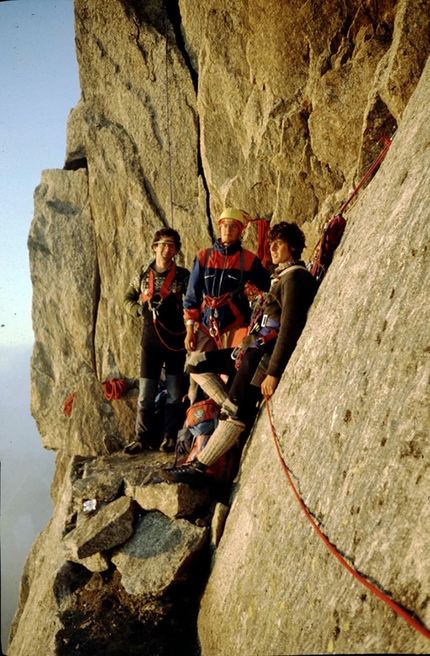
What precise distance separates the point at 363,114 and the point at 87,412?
316 inches

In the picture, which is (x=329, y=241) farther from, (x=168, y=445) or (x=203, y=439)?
(x=168, y=445)

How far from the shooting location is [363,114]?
6.64 metres

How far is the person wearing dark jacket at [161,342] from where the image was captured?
852 cm

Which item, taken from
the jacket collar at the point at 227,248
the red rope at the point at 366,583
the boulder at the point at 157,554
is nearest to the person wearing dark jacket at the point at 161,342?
the jacket collar at the point at 227,248

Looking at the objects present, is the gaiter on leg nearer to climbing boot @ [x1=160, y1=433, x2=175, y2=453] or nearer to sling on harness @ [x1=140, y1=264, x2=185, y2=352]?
climbing boot @ [x1=160, y1=433, x2=175, y2=453]

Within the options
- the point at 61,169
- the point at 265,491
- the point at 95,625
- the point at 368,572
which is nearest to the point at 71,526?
the point at 95,625

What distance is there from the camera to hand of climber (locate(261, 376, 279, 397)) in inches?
211

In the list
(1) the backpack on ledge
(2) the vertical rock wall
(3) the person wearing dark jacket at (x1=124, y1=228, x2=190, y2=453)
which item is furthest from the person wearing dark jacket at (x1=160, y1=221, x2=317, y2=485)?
(3) the person wearing dark jacket at (x1=124, y1=228, x2=190, y2=453)

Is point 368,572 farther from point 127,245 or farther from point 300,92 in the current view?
point 127,245

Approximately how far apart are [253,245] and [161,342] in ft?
9.07

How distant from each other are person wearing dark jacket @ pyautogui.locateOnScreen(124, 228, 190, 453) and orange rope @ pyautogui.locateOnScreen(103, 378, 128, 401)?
2554mm

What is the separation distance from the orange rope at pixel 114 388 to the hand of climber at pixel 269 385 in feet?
20.6

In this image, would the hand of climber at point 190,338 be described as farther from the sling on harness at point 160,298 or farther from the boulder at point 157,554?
the boulder at point 157,554

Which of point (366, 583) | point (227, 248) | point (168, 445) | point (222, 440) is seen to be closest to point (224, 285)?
point (227, 248)
